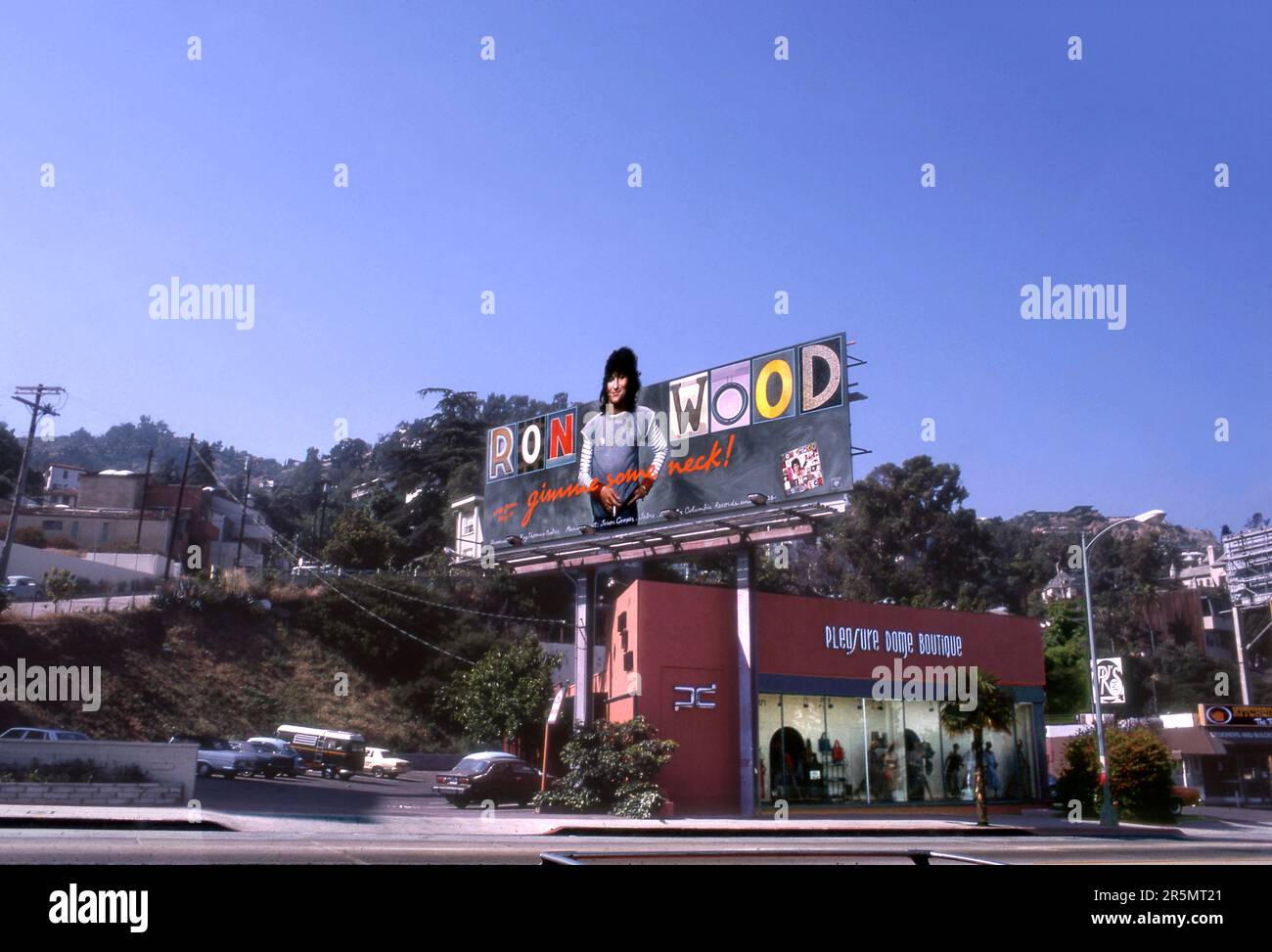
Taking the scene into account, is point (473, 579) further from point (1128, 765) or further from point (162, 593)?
point (1128, 765)

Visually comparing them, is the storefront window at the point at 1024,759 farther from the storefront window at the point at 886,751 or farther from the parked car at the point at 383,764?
the parked car at the point at 383,764

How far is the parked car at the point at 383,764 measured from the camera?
46.1m

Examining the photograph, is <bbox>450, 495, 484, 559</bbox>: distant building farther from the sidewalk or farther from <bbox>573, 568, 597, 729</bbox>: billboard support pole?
the sidewalk

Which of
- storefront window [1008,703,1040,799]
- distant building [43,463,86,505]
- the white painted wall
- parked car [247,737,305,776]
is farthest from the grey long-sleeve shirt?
distant building [43,463,86,505]

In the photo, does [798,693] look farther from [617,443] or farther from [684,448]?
[617,443]

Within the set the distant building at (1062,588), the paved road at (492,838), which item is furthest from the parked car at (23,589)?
the distant building at (1062,588)

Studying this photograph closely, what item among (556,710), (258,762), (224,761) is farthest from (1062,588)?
(224,761)

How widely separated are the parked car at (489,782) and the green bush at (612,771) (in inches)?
122

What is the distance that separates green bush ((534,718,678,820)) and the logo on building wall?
1.43m

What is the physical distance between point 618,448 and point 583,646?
6749 mm
